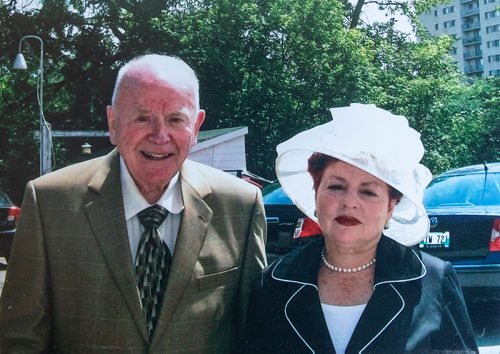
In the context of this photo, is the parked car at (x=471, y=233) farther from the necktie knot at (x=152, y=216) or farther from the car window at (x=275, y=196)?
the necktie knot at (x=152, y=216)

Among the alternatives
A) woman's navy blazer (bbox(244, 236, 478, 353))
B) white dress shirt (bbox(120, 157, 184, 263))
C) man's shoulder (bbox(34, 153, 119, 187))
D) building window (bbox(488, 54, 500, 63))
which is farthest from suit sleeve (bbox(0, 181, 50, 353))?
building window (bbox(488, 54, 500, 63))

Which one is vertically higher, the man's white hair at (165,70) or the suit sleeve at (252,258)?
the man's white hair at (165,70)

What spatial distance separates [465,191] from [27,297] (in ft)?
15.8

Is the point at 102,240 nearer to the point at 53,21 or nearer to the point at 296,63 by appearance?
the point at 296,63

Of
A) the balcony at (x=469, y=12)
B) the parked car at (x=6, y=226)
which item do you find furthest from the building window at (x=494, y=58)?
the parked car at (x=6, y=226)

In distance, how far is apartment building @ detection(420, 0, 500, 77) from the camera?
294ft

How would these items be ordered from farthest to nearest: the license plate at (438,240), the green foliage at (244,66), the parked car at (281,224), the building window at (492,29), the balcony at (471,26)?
the balcony at (471,26) → the building window at (492,29) → the green foliage at (244,66) → the parked car at (281,224) → the license plate at (438,240)

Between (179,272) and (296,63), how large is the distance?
19.2 meters

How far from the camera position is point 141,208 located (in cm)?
221

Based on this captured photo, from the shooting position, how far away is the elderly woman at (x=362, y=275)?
200 centimetres

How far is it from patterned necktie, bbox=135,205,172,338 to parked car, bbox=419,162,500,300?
3.76 meters

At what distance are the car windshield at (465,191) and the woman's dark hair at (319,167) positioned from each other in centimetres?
379

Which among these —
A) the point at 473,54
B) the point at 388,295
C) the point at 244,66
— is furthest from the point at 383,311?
the point at 473,54

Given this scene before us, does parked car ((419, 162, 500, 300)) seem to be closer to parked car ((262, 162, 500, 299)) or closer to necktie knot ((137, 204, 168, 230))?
parked car ((262, 162, 500, 299))
